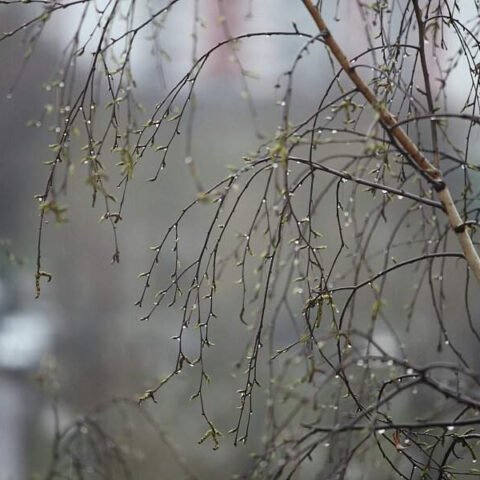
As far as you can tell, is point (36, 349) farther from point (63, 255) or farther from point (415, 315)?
point (415, 315)

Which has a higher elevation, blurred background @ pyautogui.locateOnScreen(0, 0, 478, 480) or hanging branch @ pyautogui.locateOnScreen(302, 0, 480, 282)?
blurred background @ pyautogui.locateOnScreen(0, 0, 478, 480)

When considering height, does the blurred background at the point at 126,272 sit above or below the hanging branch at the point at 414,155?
above

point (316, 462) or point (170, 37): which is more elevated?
point (170, 37)

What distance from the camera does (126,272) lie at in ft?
8.07

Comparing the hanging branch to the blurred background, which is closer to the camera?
the hanging branch

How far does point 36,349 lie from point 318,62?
1.21 metres

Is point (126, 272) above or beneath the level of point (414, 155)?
above

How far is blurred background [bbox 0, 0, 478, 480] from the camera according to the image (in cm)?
235

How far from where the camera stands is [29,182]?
2.41 m

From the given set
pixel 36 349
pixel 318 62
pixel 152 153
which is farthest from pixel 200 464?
pixel 318 62

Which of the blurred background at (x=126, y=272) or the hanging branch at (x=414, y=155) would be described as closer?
the hanging branch at (x=414, y=155)

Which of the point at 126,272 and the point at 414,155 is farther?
the point at 126,272

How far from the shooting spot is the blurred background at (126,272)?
7.70 ft

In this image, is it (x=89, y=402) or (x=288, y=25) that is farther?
(x=89, y=402)
